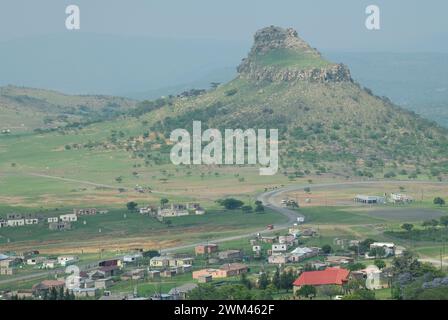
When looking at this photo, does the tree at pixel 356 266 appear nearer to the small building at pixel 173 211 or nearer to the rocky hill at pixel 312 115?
the small building at pixel 173 211

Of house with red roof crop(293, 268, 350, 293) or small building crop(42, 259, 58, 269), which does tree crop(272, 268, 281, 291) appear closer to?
house with red roof crop(293, 268, 350, 293)

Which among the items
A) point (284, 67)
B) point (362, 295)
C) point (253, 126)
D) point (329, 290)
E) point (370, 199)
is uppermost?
point (284, 67)

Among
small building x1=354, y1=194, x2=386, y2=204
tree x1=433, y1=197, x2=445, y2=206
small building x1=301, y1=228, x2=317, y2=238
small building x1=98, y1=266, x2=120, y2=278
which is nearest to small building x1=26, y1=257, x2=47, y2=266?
small building x1=98, y1=266, x2=120, y2=278

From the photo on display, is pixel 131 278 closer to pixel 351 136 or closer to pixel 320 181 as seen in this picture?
pixel 320 181

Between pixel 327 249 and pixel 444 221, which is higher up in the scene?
pixel 444 221

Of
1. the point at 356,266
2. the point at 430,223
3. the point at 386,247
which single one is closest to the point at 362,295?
the point at 356,266

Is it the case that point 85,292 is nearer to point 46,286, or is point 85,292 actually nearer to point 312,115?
point 46,286

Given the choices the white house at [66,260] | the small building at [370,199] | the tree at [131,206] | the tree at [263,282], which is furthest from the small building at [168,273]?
the small building at [370,199]
